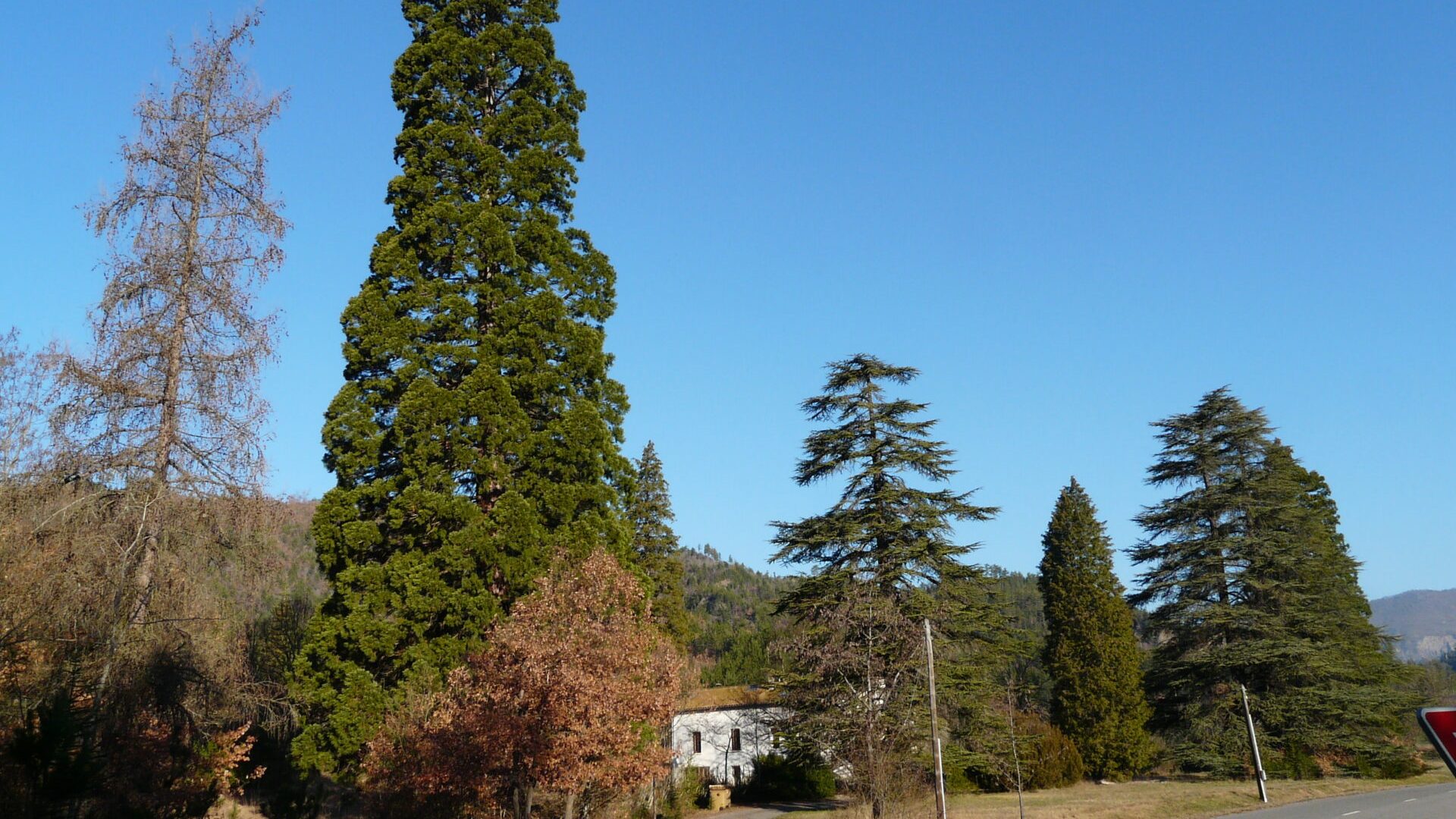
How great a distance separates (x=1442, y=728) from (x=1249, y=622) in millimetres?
39567

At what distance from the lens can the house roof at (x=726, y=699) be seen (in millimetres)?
39500

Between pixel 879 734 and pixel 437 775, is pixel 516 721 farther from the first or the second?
pixel 879 734

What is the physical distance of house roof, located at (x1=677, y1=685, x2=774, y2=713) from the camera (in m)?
39.5

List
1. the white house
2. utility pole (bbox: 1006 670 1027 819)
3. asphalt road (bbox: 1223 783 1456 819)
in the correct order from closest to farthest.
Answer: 1. asphalt road (bbox: 1223 783 1456 819)
2. utility pole (bbox: 1006 670 1027 819)
3. the white house

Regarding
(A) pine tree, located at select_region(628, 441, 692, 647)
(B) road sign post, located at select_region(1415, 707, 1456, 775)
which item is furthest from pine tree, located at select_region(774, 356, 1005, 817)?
(B) road sign post, located at select_region(1415, 707, 1456, 775)

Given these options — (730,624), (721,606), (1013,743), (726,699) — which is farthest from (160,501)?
(721,606)

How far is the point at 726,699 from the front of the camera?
43.1 metres

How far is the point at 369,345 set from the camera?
19.5 m

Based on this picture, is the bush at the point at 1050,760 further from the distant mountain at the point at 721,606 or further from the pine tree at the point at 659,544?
the distant mountain at the point at 721,606

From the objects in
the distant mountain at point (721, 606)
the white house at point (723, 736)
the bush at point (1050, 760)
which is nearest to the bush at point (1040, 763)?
the bush at point (1050, 760)

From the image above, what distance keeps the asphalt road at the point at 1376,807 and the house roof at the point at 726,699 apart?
17.7m

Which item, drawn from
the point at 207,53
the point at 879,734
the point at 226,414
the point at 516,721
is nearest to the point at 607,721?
the point at 516,721

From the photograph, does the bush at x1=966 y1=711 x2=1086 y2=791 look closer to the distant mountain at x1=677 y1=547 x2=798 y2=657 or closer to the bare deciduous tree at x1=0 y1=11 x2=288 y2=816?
the bare deciduous tree at x1=0 y1=11 x2=288 y2=816

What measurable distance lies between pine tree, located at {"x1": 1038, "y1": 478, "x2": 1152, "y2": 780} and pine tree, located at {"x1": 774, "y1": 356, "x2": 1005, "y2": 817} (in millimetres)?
9638
